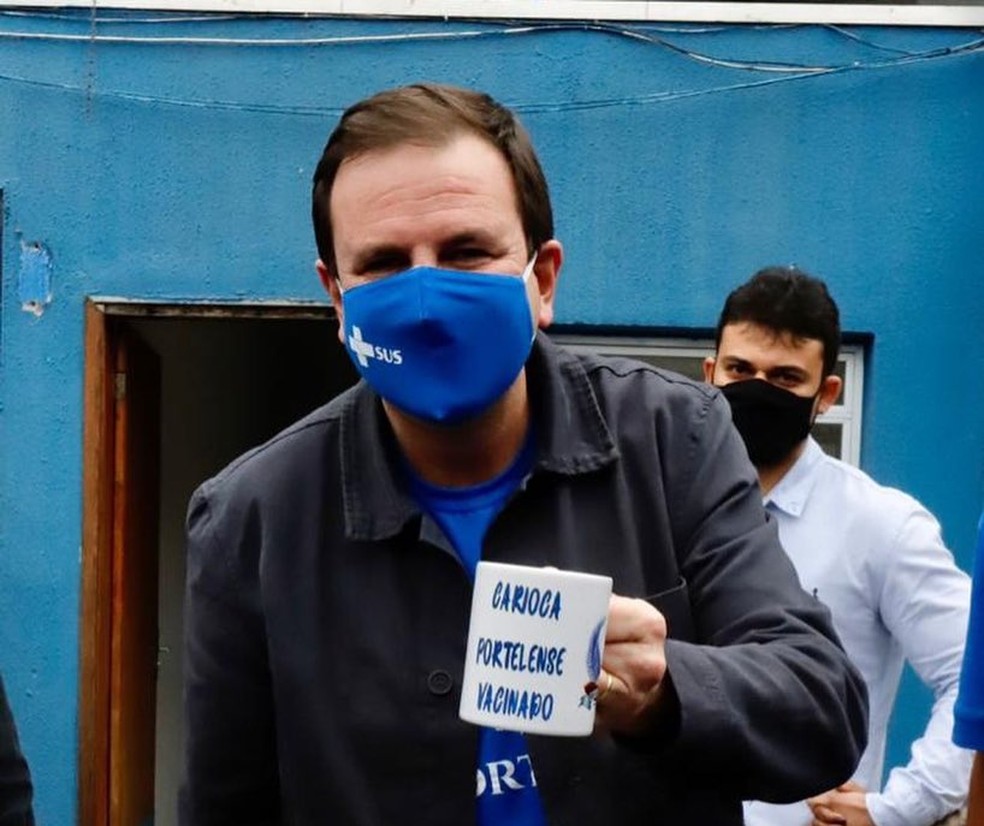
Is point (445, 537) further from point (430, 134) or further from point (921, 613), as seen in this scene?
point (921, 613)

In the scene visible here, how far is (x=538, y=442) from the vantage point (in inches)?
66.9

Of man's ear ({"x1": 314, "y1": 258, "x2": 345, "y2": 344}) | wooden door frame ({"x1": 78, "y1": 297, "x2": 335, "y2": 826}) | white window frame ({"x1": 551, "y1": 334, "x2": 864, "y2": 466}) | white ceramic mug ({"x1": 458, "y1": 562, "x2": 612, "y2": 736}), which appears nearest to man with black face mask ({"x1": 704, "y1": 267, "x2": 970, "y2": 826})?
man's ear ({"x1": 314, "y1": 258, "x2": 345, "y2": 344})

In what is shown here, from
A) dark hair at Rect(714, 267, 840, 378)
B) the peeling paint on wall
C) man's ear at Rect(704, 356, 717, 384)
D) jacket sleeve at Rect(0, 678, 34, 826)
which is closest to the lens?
jacket sleeve at Rect(0, 678, 34, 826)

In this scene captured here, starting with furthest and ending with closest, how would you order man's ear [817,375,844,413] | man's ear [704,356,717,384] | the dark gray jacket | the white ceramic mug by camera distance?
man's ear [704,356,717,384]
man's ear [817,375,844,413]
the dark gray jacket
the white ceramic mug

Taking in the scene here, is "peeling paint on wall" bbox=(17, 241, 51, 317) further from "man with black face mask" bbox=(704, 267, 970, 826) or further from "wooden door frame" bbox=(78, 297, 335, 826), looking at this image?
"man with black face mask" bbox=(704, 267, 970, 826)

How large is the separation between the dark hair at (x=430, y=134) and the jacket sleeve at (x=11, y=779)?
82 centimetres

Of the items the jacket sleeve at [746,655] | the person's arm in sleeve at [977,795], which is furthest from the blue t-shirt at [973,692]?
the jacket sleeve at [746,655]

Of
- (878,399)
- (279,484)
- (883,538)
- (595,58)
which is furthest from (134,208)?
(279,484)

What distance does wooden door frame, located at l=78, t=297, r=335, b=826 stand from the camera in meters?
5.70

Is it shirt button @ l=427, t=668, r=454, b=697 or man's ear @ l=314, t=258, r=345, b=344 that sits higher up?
man's ear @ l=314, t=258, r=345, b=344

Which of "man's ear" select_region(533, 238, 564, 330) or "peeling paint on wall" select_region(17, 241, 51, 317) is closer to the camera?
"man's ear" select_region(533, 238, 564, 330)

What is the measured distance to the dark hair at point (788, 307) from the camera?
3.14m

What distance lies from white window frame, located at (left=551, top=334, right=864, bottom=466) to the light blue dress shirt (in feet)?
8.25

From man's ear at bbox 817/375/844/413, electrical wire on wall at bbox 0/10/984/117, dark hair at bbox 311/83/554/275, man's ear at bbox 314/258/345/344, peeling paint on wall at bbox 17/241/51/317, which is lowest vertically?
man's ear at bbox 817/375/844/413
